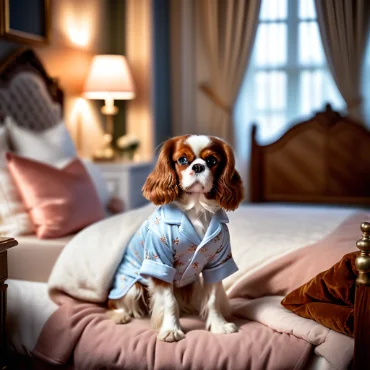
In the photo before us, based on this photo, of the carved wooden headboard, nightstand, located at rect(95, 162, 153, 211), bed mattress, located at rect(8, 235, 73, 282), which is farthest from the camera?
the carved wooden headboard

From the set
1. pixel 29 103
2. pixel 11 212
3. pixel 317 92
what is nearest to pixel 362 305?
pixel 11 212

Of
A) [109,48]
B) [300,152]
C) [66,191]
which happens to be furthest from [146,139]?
[66,191]

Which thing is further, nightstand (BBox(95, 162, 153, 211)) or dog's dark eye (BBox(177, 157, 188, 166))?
nightstand (BBox(95, 162, 153, 211))

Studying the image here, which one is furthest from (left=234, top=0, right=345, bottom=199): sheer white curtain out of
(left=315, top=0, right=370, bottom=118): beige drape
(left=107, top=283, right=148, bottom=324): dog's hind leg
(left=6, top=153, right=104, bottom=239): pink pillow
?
(left=107, top=283, right=148, bottom=324): dog's hind leg

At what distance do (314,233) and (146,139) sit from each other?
2302mm

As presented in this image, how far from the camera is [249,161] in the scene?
170 inches

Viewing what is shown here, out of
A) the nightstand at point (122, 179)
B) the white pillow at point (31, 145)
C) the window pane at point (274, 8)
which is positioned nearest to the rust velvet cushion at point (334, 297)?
the window pane at point (274, 8)

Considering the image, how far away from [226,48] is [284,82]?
1036 millimetres

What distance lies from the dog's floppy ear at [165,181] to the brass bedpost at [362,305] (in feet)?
1.53

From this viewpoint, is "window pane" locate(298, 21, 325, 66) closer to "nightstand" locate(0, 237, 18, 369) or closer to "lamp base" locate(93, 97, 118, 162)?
"lamp base" locate(93, 97, 118, 162)

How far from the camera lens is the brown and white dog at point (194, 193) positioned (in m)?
1.41

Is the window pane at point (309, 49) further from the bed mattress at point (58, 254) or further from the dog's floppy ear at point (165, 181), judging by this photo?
the dog's floppy ear at point (165, 181)

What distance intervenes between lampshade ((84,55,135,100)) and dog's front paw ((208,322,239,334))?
2.56 m

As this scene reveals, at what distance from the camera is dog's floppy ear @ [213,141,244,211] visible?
1419 mm
